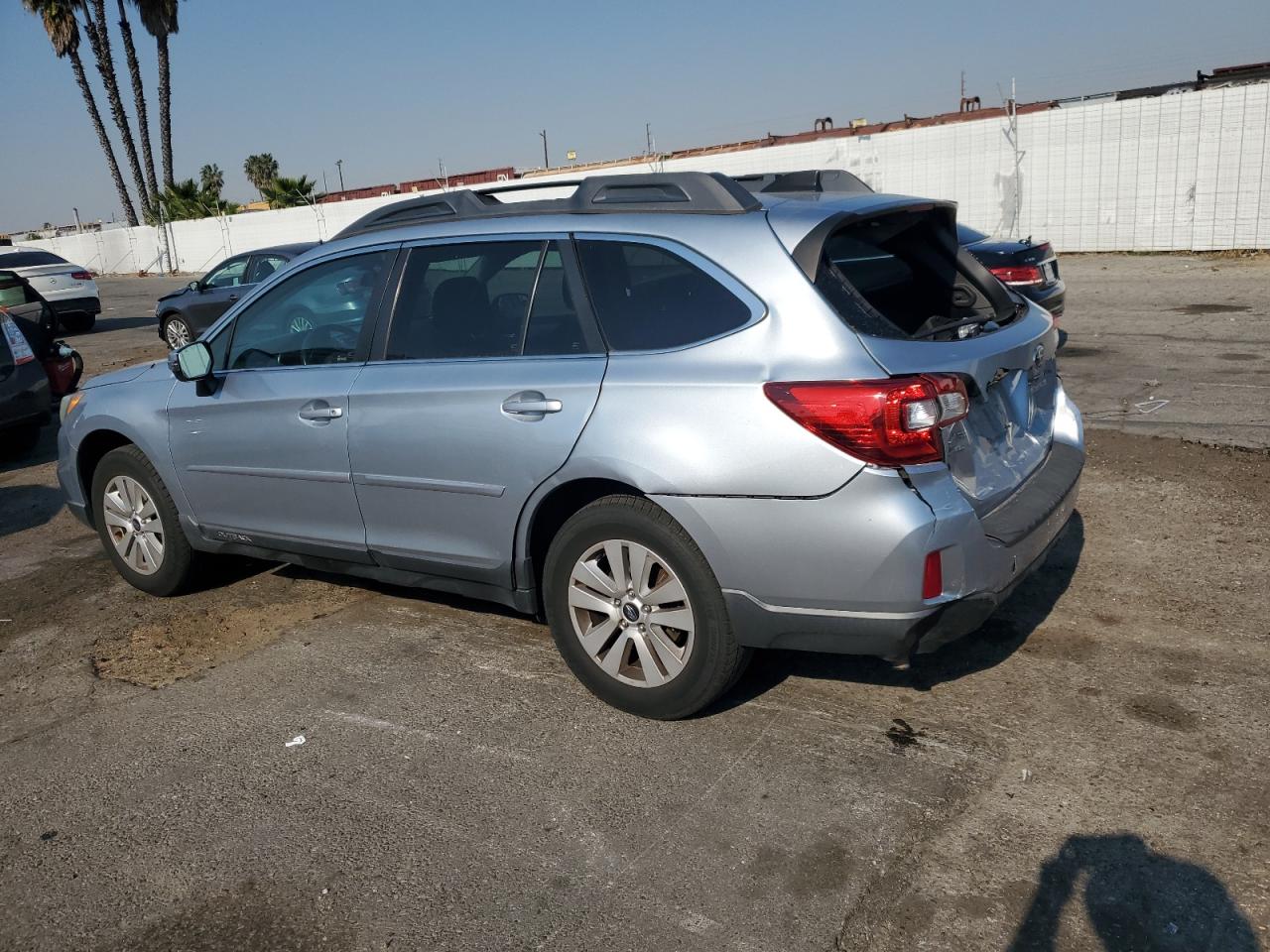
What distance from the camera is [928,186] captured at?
854 inches

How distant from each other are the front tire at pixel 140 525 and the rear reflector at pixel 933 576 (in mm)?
3721

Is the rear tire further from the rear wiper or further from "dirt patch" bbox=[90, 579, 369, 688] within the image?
the rear wiper

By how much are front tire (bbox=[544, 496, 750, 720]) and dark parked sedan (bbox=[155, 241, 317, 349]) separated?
40.7ft

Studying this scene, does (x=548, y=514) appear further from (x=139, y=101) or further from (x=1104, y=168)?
(x=139, y=101)

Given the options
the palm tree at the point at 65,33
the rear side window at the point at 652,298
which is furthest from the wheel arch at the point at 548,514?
the palm tree at the point at 65,33

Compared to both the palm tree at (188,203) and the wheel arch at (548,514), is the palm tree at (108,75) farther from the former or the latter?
the wheel arch at (548,514)

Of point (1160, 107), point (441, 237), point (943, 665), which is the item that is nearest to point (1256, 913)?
point (943, 665)

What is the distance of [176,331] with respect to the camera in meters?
16.4

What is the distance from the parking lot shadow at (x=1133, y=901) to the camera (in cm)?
263

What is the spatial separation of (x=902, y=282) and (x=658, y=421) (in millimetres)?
1214

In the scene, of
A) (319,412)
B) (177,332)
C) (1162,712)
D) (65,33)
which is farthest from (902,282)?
(65,33)

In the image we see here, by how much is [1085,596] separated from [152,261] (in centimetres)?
4372

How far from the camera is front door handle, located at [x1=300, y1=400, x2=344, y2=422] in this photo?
14.9 ft

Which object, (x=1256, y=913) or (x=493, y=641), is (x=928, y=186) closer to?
(x=493, y=641)
